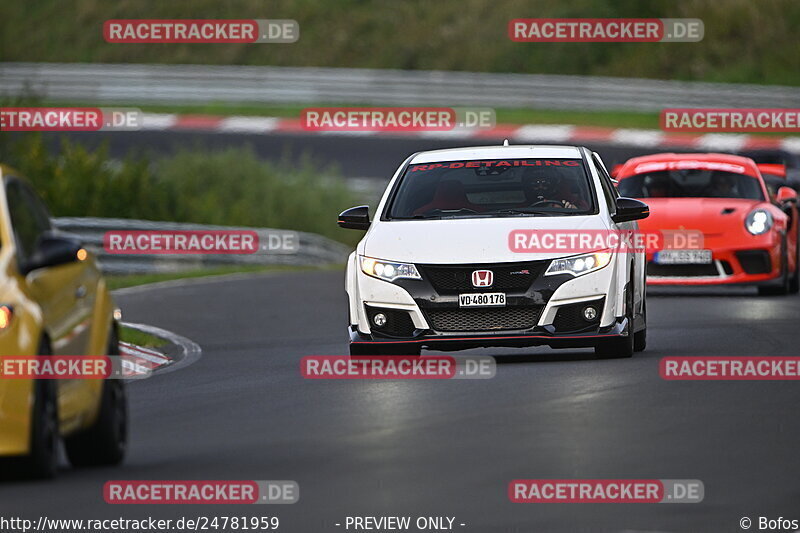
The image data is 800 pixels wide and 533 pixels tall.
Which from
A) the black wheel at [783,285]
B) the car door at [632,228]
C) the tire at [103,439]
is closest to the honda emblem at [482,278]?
the car door at [632,228]

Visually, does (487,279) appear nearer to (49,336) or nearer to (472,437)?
(472,437)

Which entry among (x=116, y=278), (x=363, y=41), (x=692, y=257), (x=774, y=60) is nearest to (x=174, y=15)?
(x=363, y=41)

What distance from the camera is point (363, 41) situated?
188ft

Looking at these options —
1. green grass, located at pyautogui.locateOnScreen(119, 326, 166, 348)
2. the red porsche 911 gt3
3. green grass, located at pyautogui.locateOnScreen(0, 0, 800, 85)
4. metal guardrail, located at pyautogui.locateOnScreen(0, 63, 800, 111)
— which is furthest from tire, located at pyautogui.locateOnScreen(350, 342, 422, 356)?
green grass, located at pyautogui.locateOnScreen(0, 0, 800, 85)

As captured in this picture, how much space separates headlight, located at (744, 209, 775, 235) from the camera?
20.9 m

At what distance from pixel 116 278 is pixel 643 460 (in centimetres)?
2017

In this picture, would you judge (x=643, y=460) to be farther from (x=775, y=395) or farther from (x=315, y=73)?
(x=315, y=73)

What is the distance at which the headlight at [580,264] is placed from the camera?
13.7 meters

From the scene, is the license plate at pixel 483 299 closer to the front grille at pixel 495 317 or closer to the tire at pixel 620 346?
the front grille at pixel 495 317

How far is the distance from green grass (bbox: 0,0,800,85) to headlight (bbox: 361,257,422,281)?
38.8m

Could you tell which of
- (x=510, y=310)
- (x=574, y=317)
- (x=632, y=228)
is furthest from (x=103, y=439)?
(x=632, y=228)

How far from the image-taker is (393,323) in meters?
13.9

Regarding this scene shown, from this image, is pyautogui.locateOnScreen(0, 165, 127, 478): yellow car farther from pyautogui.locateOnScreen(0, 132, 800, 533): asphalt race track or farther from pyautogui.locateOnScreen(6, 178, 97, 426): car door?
pyautogui.locateOnScreen(0, 132, 800, 533): asphalt race track

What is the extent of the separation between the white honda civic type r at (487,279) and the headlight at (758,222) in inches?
252
